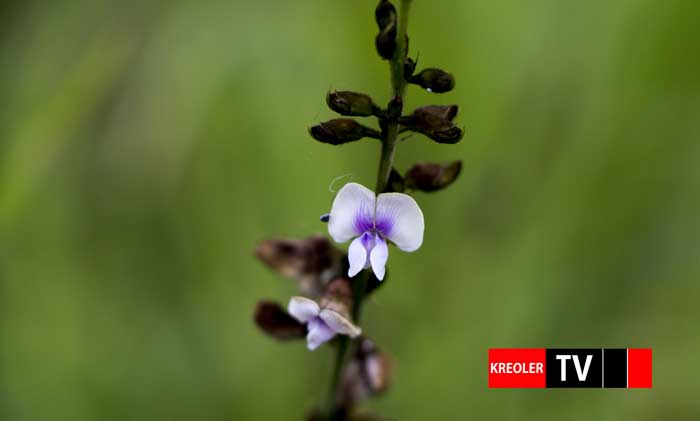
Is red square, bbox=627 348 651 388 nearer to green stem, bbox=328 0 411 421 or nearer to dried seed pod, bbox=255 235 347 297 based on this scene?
dried seed pod, bbox=255 235 347 297

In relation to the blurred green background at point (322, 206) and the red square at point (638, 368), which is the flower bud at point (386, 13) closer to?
the blurred green background at point (322, 206)

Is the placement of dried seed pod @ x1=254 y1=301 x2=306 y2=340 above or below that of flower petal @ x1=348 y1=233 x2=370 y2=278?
below

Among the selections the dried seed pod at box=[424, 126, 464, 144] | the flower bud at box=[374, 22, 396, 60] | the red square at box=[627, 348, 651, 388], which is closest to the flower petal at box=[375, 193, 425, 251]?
the dried seed pod at box=[424, 126, 464, 144]

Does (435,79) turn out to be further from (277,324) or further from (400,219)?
(277,324)

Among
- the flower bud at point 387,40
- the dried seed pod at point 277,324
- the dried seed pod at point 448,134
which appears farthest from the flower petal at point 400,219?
the dried seed pod at point 277,324

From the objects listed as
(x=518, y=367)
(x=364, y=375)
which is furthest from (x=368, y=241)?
(x=518, y=367)

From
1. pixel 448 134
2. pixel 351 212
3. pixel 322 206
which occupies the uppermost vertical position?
pixel 322 206
